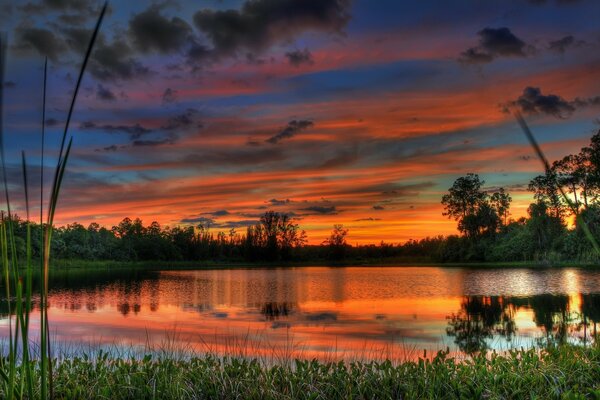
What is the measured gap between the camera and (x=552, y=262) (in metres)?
64.3

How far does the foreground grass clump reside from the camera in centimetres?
664

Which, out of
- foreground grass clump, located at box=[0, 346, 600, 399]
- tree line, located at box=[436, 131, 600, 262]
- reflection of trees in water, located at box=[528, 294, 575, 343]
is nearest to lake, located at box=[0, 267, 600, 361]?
reflection of trees in water, located at box=[528, 294, 575, 343]

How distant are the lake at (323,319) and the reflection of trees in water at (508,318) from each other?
0.13 ft

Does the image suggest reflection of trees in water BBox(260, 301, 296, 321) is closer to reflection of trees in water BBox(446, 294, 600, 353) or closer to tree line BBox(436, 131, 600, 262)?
reflection of trees in water BBox(446, 294, 600, 353)

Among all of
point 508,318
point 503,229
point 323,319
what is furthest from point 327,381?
point 503,229

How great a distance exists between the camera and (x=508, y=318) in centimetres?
2039

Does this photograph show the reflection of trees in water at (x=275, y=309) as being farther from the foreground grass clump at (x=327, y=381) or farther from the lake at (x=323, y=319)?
the foreground grass clump at (x=327, y=381)

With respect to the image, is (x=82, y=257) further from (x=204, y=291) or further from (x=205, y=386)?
(x=205, y=386)

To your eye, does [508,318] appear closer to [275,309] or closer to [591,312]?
[591,312]

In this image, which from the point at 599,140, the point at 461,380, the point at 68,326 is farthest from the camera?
the point at 599,140

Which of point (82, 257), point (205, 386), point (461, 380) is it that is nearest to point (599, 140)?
point (461, 380)

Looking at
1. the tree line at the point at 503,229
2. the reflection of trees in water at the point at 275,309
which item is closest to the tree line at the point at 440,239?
the tree line at the point at 503,229

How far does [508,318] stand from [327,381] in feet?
51.4

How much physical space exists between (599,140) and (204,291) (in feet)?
102
